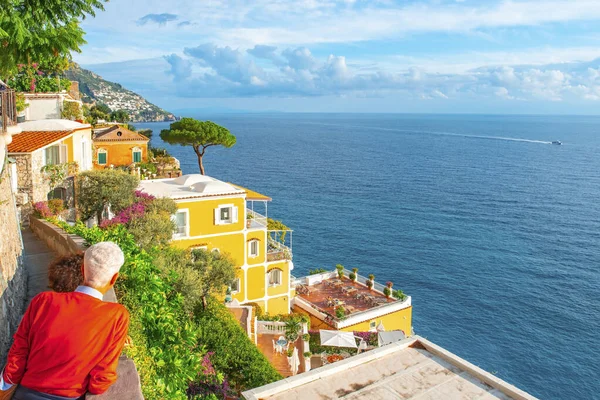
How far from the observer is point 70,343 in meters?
3.94

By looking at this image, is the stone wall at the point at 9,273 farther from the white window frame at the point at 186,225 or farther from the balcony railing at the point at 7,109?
the white window frame at the point at 186,225

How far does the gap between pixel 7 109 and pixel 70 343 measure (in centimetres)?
1089

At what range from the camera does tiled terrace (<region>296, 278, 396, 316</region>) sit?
1293 inches

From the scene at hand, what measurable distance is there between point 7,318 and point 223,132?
116 feet

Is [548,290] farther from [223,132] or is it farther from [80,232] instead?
[80,232]

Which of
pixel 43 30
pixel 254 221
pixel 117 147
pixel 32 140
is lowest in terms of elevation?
pixel 254 221

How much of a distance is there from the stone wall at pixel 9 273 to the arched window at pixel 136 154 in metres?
22.1

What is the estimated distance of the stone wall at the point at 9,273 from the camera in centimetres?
870

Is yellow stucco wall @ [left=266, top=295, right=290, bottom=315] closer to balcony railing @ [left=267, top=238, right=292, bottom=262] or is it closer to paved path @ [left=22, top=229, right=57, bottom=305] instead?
balcony railing @ [left=267, top=238, right=292, bottom=262]

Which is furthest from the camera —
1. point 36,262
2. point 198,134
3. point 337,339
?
point 198,134

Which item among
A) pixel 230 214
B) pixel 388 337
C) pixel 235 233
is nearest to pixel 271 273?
pixel 235 233

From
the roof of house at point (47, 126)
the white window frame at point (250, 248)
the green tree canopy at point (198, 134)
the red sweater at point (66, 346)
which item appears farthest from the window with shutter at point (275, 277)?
the red sweater at point (66, 346)

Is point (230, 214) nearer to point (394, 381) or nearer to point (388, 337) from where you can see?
point (388, 337)

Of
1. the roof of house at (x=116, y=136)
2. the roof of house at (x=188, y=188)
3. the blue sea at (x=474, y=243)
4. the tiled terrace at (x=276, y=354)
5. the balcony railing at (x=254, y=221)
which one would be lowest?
the blue sea at (x=474, y=243)
